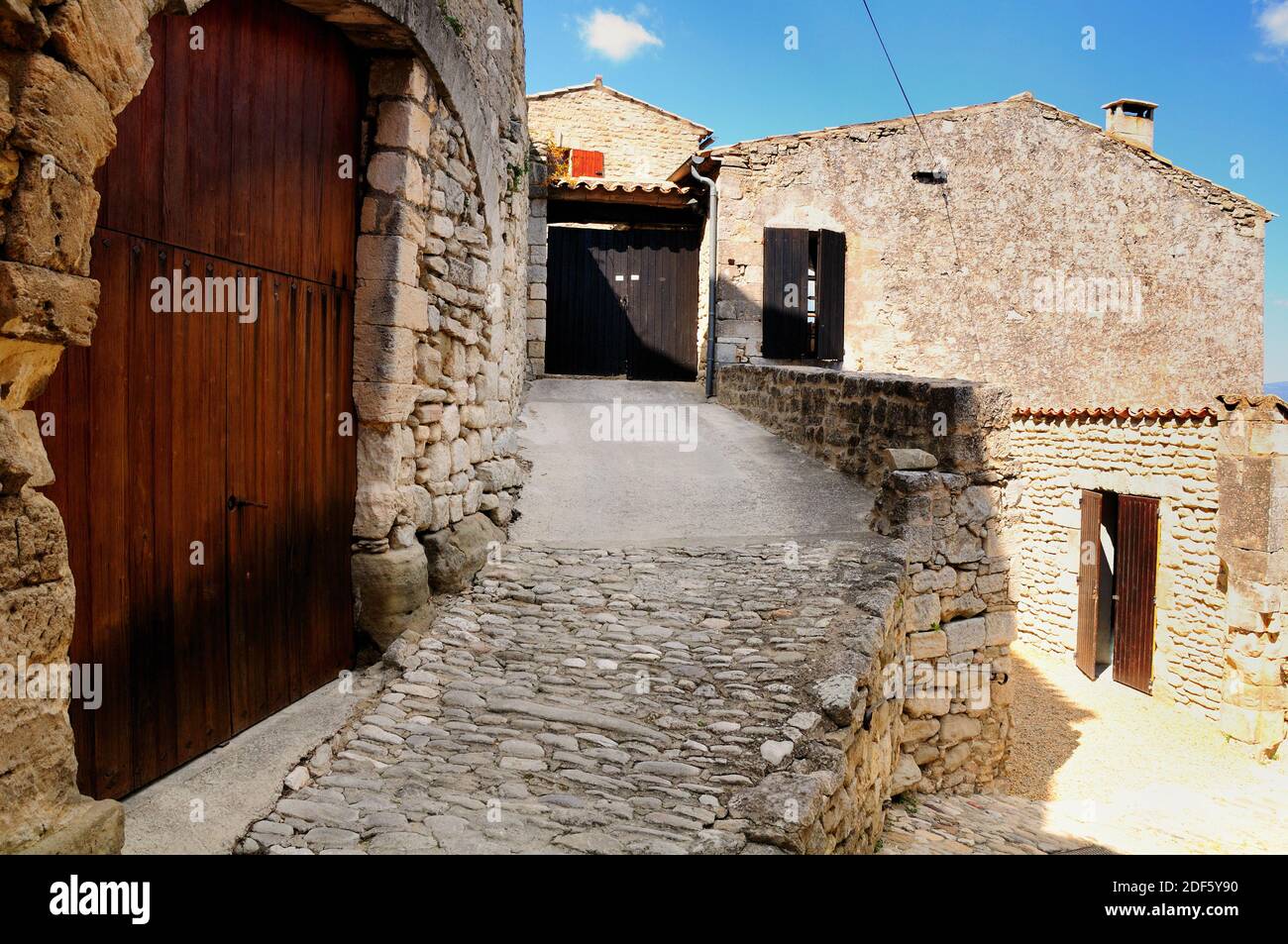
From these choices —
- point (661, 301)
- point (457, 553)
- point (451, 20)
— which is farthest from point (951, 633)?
point (661, 301)

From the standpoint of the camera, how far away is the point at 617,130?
17.4 m

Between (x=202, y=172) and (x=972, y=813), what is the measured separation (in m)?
5.69

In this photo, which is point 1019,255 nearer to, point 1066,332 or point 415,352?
point 1066,332

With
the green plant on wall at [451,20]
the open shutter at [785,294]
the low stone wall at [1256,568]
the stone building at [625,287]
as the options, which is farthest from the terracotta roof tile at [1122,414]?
the green plant on wall at [451,20]

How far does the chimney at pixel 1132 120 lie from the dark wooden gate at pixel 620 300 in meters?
8.62

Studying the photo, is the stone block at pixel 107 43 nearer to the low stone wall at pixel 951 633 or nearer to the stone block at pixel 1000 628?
the low stone wall at pixel 951 633

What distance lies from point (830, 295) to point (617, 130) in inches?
293

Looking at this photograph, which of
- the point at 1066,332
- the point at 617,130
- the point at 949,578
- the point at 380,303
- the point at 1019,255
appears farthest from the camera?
the point at 617,130

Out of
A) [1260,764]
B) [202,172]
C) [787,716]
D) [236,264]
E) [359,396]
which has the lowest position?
[1260,764]

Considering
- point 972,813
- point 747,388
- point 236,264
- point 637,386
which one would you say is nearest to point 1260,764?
point 972,813

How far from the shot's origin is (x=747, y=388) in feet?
32.0

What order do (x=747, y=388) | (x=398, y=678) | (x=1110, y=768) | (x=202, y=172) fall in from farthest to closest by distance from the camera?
(x=747, y=388) < (x=1110, y=768) < (x=398, y=678) < (x=202, y=172)

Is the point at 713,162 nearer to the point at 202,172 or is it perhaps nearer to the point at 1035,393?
the point at 1035,393

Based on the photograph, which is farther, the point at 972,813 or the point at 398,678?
the point at 972,813
